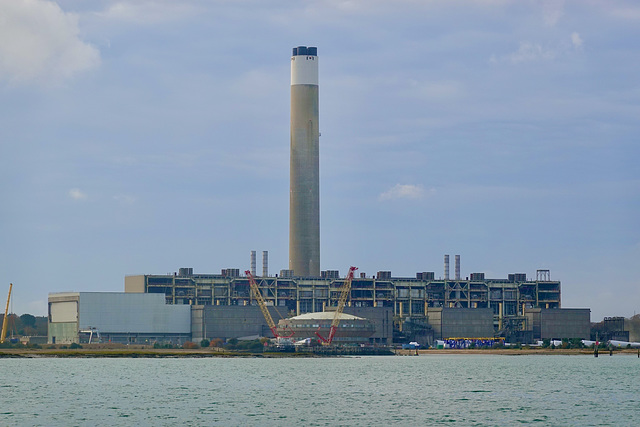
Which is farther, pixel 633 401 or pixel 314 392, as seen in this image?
pixel 314 392

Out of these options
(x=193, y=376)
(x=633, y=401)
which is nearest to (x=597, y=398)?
(x=633, y=401)

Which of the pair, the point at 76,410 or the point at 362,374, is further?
the point at 362,374

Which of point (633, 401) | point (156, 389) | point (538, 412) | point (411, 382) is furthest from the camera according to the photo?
point (411, 382)

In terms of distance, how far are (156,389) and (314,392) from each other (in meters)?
19.4

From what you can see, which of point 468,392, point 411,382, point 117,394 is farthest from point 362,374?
point 117,394

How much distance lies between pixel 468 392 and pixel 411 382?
19832 mm

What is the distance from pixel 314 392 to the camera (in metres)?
130

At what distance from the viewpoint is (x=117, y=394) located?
12675 centimetres

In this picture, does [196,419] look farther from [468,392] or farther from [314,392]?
[468,392]

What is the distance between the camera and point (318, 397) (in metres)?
122

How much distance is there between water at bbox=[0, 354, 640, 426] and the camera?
3873 inches

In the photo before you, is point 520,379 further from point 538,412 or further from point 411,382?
point 538,412

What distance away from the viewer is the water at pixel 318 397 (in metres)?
98.4

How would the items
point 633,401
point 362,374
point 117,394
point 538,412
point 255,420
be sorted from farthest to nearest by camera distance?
point 362,374, point 117,394, point 633,401, point 538,412, point 255,420
